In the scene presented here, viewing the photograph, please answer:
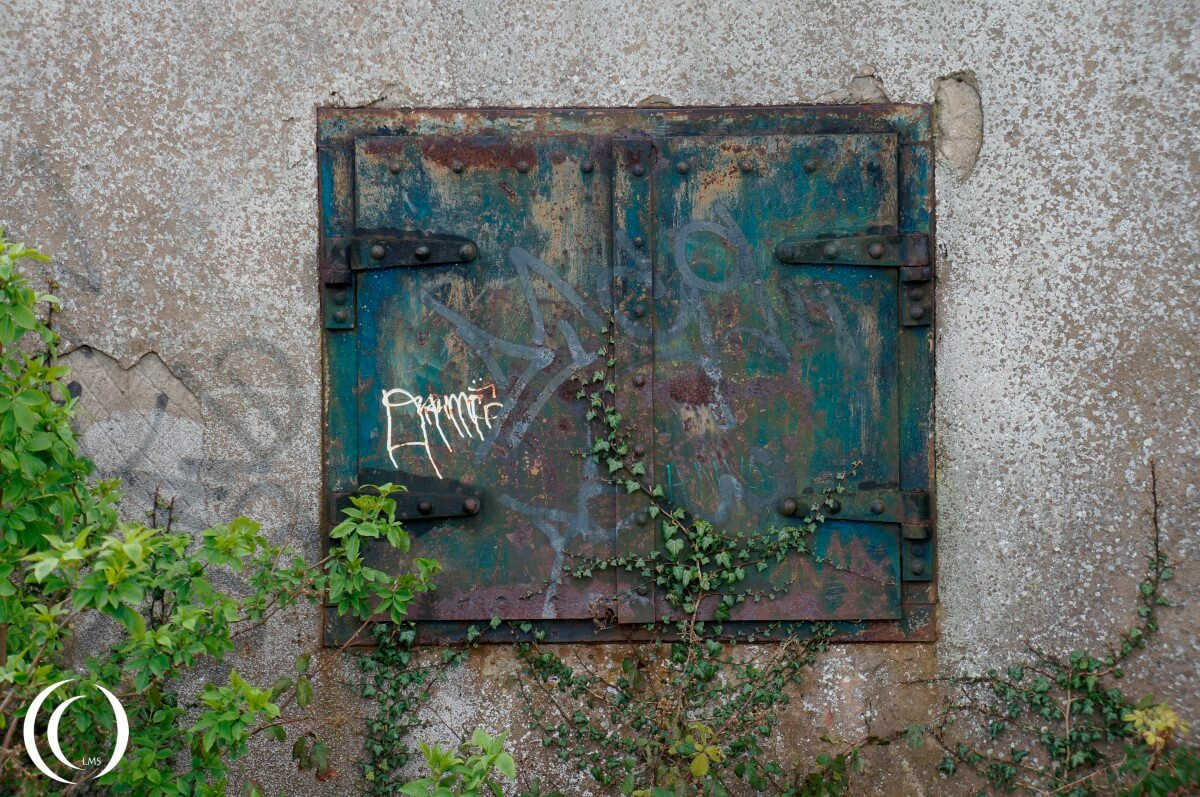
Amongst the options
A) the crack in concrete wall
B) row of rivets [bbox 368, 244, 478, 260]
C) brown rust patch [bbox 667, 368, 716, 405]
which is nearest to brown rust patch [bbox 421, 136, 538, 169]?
row of rivets [bbox 368, 244, 478, 260]

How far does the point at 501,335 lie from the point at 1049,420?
1672 mm

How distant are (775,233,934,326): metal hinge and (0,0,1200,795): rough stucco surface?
0.09 meters

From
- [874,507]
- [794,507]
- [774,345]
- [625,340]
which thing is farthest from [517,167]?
[874,507]

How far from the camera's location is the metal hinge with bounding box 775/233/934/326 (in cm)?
291

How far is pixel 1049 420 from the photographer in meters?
2.95

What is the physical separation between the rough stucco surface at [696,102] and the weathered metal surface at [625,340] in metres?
0.11

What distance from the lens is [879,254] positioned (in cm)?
291

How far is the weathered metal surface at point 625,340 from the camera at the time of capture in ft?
9.60

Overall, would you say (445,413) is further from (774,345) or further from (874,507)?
(874,507)

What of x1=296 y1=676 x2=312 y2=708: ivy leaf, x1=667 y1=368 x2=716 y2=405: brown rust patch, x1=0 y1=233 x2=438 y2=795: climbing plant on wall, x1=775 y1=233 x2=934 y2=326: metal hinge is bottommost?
x1=296 y1=676 x2=312 y2=708: ivy leaf

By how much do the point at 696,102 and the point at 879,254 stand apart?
0.72 meters

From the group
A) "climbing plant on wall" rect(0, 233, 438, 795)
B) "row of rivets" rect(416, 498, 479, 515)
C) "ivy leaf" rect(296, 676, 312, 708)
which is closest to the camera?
"climbing plant on wall" rect(0, 233, 438, 795)

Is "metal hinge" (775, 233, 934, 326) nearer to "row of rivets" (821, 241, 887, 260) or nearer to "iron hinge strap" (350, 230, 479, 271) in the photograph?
"row of rivets" (821, 241, 887, 260)

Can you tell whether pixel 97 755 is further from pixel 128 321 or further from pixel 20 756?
pixel 128 321
